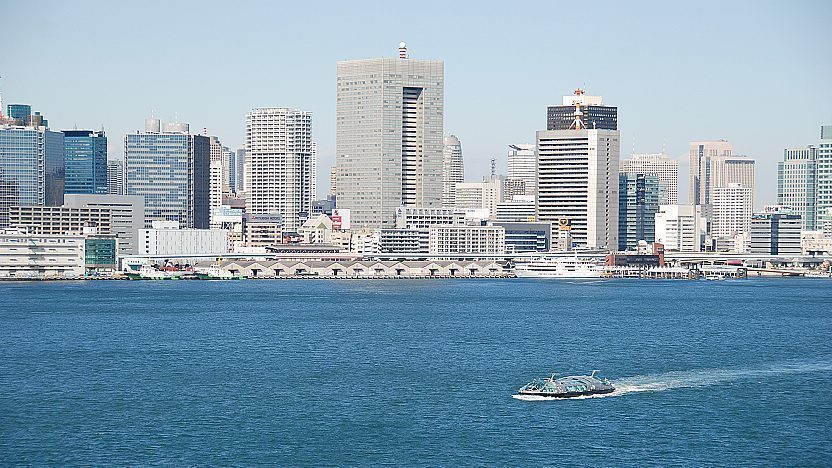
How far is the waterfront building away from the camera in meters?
179

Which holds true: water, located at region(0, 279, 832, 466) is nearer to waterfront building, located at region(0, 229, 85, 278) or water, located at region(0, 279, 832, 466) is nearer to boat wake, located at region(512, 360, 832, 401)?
boat wake, located at region(512, 360, 832, 401)

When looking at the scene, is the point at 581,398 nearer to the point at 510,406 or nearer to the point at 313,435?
the point at 510,406

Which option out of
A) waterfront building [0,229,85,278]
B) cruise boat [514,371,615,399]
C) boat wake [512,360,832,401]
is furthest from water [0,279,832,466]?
waterfront building [0,229,85,278]

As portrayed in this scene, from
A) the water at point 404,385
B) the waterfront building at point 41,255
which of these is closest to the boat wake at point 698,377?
the water at point 404,385

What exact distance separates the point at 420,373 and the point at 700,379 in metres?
15.2

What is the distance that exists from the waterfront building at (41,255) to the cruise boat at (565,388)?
415 feet

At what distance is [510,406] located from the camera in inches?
2453

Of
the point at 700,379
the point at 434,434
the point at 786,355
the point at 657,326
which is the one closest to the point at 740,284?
the point at 657,326

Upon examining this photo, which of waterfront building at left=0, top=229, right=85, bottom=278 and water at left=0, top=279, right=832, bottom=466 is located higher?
waterfront building at left=0, top=229, right=85, bottom=278

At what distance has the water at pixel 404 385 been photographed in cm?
5369

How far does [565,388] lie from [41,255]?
130 meters

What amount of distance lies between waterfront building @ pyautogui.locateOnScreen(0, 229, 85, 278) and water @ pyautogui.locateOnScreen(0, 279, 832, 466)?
5586 centimetres

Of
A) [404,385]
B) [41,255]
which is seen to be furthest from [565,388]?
[41,255]

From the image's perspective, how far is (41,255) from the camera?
180625 mm
